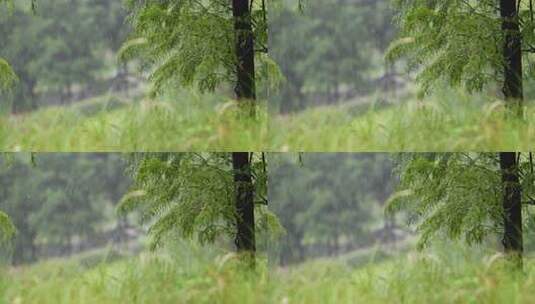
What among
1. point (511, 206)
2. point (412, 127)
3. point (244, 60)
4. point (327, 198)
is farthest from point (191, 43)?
point (511, 206)

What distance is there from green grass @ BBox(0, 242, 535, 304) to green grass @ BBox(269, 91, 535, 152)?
→ 40 cm

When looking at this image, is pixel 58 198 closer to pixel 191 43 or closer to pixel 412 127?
pixel 191 43

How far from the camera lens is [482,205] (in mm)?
2992

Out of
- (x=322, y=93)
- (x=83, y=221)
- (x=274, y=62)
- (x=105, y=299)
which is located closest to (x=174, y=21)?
(x=274, y=62)

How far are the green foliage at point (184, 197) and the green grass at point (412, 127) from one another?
0.25m

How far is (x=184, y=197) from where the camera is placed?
3.11 metres

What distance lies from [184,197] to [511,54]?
129 centimetres

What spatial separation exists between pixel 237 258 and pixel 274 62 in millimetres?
738

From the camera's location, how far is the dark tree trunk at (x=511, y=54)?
9.59 feet

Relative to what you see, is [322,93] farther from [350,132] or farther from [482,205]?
[482,205]

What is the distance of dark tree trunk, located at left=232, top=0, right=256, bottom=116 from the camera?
3061 mm

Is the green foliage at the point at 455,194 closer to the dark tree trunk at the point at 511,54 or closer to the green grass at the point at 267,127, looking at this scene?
the green grass at the point at 267,127

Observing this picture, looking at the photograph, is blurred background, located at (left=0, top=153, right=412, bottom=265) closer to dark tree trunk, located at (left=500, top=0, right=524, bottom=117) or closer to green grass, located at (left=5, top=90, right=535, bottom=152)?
green grass, located at (left=5, top=90, right=535, bottom=152)

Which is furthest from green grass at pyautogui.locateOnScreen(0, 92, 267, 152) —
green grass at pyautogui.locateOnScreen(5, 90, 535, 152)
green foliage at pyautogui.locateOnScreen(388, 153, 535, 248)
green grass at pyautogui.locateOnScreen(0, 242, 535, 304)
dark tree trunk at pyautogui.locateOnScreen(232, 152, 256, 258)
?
green foliage at pyautogui.locateOnScreen(388, 153, 535, 248)
